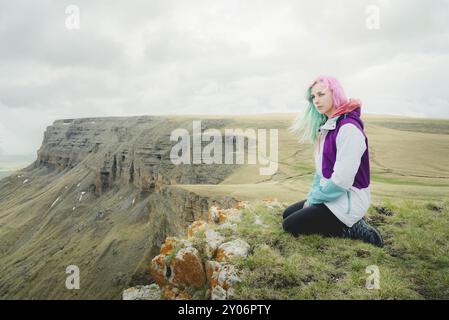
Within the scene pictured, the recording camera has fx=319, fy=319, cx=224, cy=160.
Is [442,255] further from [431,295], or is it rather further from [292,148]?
[292,148]

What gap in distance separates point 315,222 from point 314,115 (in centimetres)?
231

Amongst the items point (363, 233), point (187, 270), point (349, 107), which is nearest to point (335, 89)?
point (349, 107)

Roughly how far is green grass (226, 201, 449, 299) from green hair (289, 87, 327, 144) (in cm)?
227

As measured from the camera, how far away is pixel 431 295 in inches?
212

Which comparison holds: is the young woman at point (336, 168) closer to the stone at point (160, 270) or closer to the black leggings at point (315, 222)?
the black leggings at point (315, 222)

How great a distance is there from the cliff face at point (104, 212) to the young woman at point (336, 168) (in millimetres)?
15844

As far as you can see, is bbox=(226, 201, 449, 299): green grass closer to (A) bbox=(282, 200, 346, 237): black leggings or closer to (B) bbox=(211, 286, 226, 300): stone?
(A) bbox=(282, 200, 346, 237): black leggings

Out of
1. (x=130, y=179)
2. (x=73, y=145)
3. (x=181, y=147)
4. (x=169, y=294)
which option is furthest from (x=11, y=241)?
(x=169, y=294)

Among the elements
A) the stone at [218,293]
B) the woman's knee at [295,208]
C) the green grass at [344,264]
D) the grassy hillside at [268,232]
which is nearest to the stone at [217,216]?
the grassy hillside at [268,232]

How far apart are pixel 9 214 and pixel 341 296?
11084 centimetres

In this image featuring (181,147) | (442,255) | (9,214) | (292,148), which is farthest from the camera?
(9,214)

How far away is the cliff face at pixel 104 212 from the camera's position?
131 ft

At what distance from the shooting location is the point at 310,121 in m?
7.08

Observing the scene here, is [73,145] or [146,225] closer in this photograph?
[146,225]
